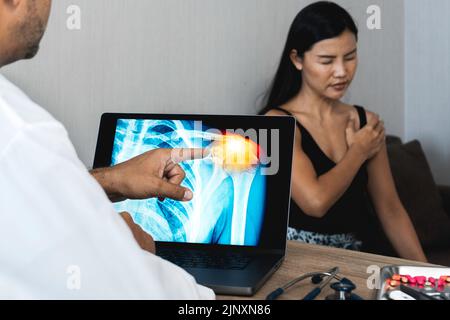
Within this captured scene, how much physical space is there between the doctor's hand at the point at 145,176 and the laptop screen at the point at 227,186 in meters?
0.05

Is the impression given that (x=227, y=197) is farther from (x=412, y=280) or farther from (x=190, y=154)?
(x=412, y=280)

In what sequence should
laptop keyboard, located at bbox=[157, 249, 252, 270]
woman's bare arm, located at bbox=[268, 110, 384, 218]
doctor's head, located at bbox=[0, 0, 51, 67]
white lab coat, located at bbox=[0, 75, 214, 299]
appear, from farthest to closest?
woman's bare arm, located at bbox=[268, 110, 384, 218], laptop keyboard, located at bbox=[157, 249, 252, 270], doctor's head, located at bbox=[0, 0, 51, 67], white lab coat, located at bbox=[0, 75, 214, 299]

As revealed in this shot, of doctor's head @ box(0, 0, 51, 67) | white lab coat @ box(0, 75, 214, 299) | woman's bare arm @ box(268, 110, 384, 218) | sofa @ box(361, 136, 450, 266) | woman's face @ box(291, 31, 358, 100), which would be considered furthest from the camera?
sofa @ box(361, 136, 450, 266)

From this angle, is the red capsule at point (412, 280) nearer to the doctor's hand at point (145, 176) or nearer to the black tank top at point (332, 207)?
the doctor's hand at point (145, 176)

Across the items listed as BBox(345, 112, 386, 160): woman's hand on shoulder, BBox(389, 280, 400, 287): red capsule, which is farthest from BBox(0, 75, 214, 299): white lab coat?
BBox(345, 112, 386, 160): woman's hand on shoulder

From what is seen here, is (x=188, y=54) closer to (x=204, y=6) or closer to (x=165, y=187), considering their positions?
(x=204, y=6)

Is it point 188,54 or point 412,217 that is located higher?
point 188,54

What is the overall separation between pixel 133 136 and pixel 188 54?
22.5 inches

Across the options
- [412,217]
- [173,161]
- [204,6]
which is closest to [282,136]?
[173,161]

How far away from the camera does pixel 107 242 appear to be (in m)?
0.55

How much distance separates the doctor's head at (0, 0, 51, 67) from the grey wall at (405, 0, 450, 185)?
232 cm

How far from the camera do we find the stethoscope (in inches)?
32.4

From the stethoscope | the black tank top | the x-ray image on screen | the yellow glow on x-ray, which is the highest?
the yellow glow on x-ray

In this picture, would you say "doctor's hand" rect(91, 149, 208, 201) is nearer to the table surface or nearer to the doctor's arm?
the table surface
